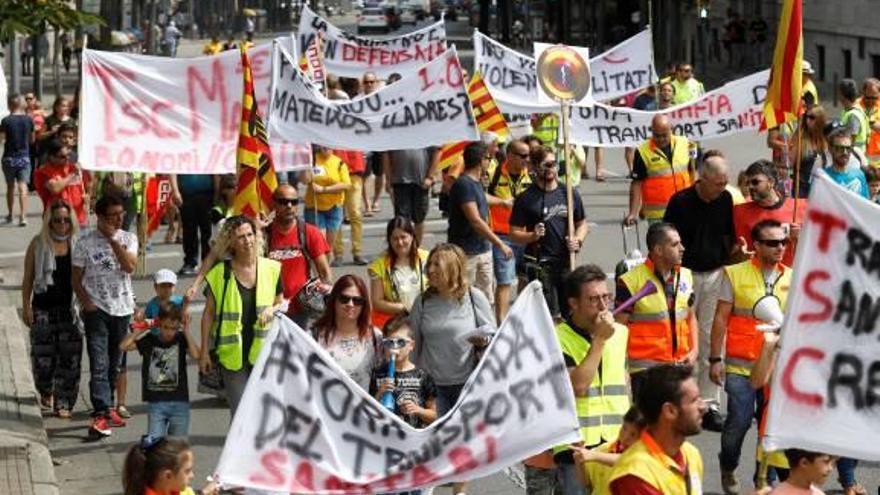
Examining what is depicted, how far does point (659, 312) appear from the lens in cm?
1108

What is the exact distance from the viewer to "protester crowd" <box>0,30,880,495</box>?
28.7 ft

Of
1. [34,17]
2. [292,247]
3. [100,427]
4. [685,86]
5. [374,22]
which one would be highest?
[374,22]

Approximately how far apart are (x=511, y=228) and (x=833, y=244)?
724cm

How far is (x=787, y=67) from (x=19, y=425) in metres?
4.80

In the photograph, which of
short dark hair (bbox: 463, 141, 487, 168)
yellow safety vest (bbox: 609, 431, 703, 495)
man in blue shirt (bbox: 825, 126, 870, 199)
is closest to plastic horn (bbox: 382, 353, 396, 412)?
yellow safety vest (bbox: 609, 431, 703, 495)

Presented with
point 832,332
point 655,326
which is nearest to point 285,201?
point 655,326

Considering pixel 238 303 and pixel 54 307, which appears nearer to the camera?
pixel 238 303

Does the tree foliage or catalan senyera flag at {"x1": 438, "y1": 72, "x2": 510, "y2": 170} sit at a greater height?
the tree foliage

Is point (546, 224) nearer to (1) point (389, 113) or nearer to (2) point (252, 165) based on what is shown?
(2) point (252, 165)

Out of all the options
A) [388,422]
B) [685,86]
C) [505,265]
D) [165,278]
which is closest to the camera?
[388,422]

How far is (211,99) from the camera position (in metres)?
15.2

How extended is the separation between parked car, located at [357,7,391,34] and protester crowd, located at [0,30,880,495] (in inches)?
2996

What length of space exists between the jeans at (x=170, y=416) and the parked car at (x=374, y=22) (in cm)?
8158

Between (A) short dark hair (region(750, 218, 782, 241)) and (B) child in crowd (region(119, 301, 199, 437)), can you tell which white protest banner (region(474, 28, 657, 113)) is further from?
(A) short dark hair (region(750, 218, 782, 241))
